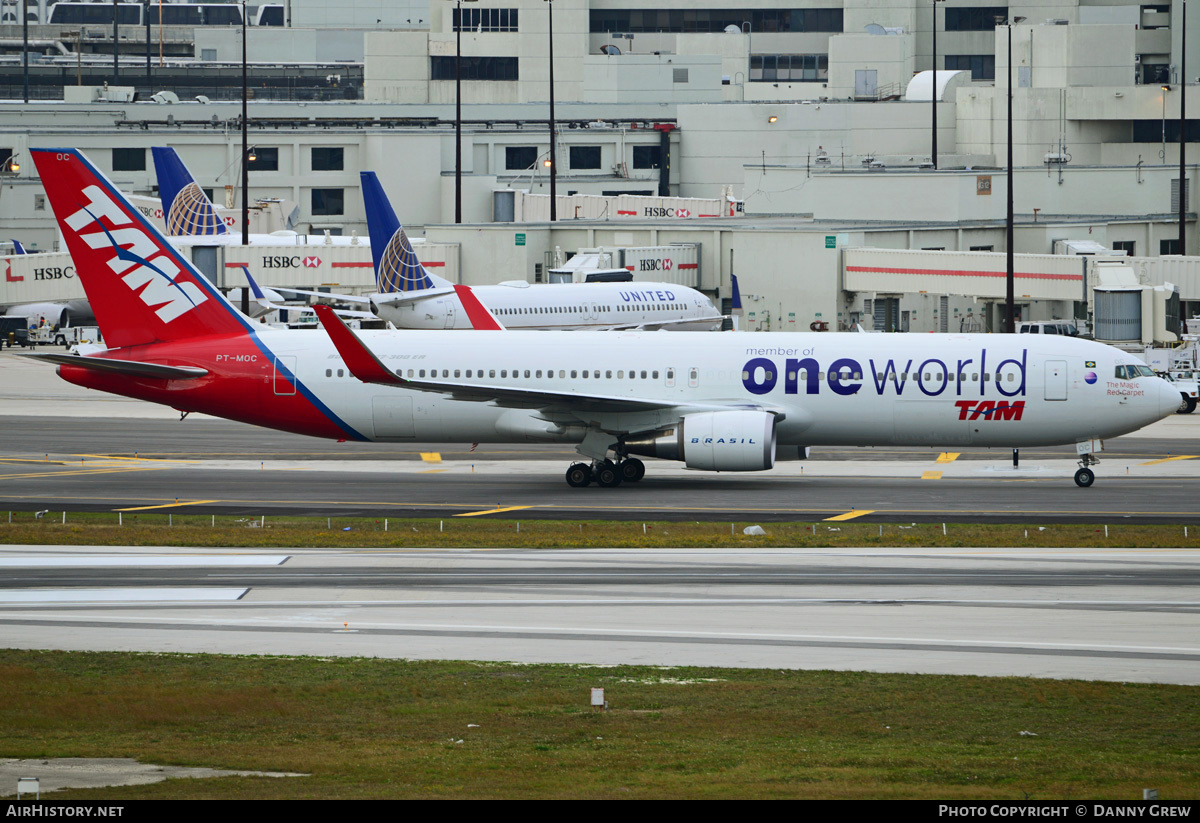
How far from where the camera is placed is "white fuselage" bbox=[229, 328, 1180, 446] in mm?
41312

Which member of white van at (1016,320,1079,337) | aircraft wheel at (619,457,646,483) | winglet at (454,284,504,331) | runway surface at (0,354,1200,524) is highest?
winglet at (454,284,504,331)

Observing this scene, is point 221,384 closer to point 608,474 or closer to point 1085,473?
point 608,474

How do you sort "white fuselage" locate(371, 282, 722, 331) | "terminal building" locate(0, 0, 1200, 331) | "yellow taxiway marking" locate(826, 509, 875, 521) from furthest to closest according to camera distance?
"terminal building" locate(0, 0, 1200, 331) < "white fuselage" locate(371, 282, 722, 331) < "yellow taxiway marking" locate(826, 509, 875, 521)

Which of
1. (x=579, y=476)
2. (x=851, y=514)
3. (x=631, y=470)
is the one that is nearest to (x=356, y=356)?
(x=579, y=476)

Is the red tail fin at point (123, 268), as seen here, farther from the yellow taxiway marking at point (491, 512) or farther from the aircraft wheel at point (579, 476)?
the aircraft wheel at point (579, 476)

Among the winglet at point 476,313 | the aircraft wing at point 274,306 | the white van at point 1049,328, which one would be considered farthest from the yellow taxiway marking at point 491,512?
the white van at point 1049,328

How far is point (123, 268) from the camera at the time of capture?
42.6 metres

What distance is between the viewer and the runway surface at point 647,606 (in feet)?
78.7

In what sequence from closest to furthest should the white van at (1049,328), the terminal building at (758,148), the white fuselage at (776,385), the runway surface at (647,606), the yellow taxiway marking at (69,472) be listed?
the runway surface at (647,606), the white fuselage at (776,385), the yellow taxiway marking at (69,472), the white van at (1049,328), the terminal building at (758,148)

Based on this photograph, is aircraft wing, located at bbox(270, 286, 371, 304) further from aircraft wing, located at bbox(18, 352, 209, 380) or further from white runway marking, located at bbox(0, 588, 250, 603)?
white runway marking, located at bbox(0, 588, 250, 603)

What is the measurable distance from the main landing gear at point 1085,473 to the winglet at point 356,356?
19.0 meters

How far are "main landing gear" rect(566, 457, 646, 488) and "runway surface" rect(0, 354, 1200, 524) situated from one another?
1.23 ft

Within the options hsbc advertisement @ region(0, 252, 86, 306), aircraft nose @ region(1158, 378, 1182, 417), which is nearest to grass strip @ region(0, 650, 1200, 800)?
aircraft nose @ region(1158, 378, 1182, 417)
